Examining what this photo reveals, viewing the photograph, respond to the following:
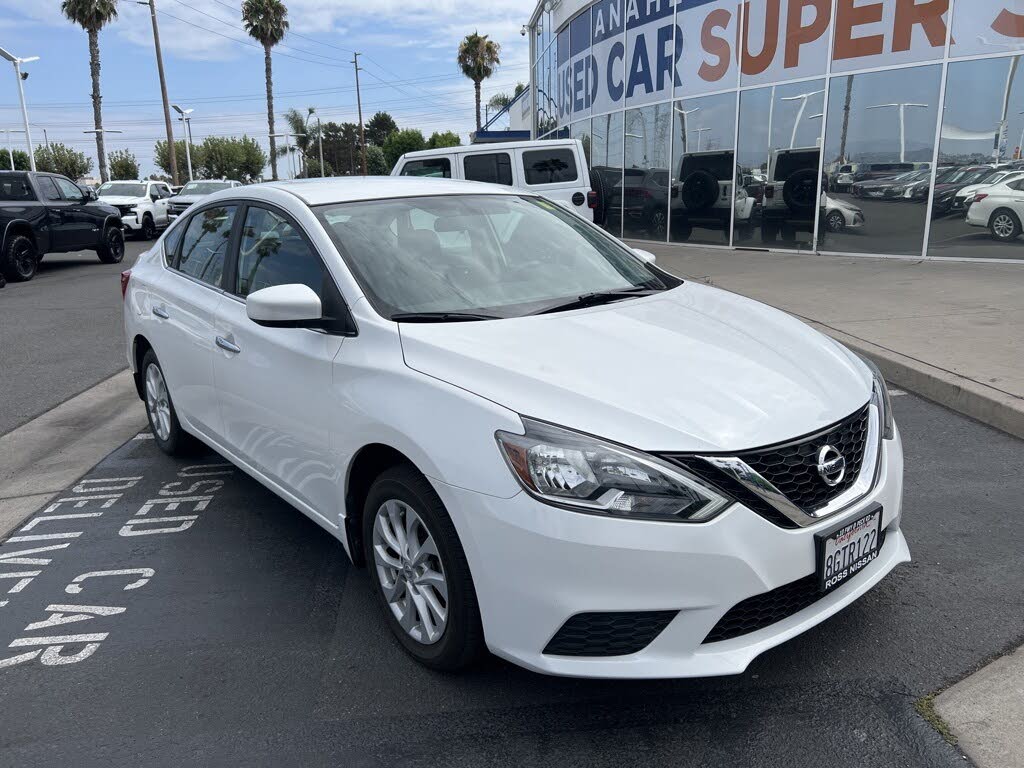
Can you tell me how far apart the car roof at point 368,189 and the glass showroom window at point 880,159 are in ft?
35.6

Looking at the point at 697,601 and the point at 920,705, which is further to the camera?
the point at 920,705

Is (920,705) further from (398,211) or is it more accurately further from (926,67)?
(926,67)

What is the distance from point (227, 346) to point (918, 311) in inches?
278

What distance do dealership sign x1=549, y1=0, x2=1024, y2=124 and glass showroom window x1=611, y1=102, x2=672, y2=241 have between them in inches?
18.2

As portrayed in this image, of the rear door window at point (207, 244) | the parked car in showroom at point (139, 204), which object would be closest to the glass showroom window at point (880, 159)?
the rear door window at point (207, 244)

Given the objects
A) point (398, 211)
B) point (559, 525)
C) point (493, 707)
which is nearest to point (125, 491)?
point (398, 211)

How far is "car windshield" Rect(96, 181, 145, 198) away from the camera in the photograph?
2430cm

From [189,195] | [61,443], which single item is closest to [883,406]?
[61,443]

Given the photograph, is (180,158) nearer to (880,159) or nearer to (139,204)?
(139,204)

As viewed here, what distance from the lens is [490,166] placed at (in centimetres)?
1261

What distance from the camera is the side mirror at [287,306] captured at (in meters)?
3.10

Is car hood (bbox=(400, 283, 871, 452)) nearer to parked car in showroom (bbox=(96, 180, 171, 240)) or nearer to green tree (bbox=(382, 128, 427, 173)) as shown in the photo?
parked car in showroom (bbox=(96, 180, 171, 240))

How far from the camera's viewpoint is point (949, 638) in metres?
2.96

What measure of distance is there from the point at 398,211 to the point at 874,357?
450 centimetres
